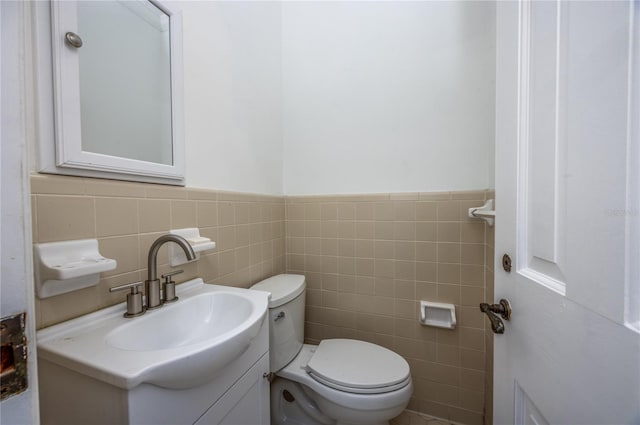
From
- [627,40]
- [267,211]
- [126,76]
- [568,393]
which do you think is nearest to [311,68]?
[267,211]

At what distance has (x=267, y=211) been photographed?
4.60ft

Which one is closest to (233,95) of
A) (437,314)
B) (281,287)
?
(281,287)

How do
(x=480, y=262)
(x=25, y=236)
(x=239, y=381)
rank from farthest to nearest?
1. (x=480, y=262)
2. (x=239, y=381)
3. (x=25, y=236)

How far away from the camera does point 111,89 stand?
2.37 ft

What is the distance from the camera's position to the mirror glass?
2.16 ft

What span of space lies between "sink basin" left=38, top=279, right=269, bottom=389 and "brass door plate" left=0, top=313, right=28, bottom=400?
0.78ft

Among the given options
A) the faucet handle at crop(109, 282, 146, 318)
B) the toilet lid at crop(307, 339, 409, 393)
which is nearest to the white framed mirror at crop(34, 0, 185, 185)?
the faucet handle at crop(109, 282, 146, 318)

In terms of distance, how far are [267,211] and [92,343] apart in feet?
3.09

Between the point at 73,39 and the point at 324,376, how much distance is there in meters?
1.37

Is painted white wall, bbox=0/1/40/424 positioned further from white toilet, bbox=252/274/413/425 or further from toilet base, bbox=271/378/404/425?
toilet base, bbox=271/378/404/425

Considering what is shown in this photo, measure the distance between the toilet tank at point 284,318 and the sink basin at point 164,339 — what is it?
0.78 feet

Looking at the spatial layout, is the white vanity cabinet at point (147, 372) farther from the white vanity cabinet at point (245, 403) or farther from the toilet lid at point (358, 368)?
the toilet lid at point (358, 368)

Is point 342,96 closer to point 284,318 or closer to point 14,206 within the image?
point 284,318

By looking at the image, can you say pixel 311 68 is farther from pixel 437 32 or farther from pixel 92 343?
pixel 92 343
